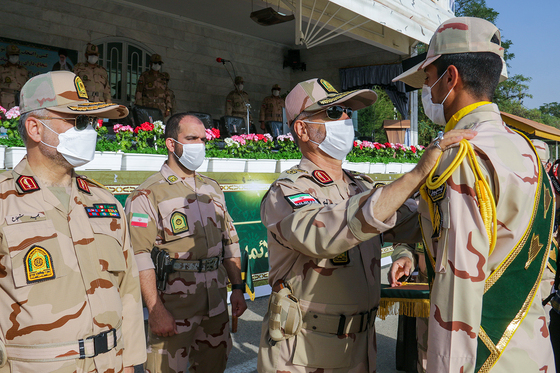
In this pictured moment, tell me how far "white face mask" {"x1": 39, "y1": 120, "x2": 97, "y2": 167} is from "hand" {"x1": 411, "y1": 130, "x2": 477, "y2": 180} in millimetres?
1457

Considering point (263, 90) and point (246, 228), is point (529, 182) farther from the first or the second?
point (263, 90)

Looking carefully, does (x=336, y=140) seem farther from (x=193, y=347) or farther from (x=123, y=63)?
(x=123, y=63)

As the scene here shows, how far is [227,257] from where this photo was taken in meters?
3.10

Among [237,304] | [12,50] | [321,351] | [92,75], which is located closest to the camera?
[321,351]

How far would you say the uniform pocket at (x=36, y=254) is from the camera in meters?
1.68

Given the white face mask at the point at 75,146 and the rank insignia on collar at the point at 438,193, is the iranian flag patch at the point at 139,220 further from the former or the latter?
the rank insignia on collar at the point at 438,193

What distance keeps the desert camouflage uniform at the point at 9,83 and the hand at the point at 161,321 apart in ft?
27.9

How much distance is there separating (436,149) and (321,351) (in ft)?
3.11

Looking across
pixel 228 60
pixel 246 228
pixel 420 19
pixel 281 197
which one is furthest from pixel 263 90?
pixel 281 197

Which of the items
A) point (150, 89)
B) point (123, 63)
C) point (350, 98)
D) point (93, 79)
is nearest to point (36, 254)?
point (350, 98)

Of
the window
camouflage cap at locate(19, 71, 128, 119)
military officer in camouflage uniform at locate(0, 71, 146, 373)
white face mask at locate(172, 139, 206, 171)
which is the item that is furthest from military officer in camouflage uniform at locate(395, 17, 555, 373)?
the window

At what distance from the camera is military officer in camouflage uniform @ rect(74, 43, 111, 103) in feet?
31.9

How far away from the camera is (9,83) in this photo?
9.34 m

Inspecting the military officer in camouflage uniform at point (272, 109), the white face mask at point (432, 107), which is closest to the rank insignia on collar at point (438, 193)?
the white face mask at point (432, 107)
